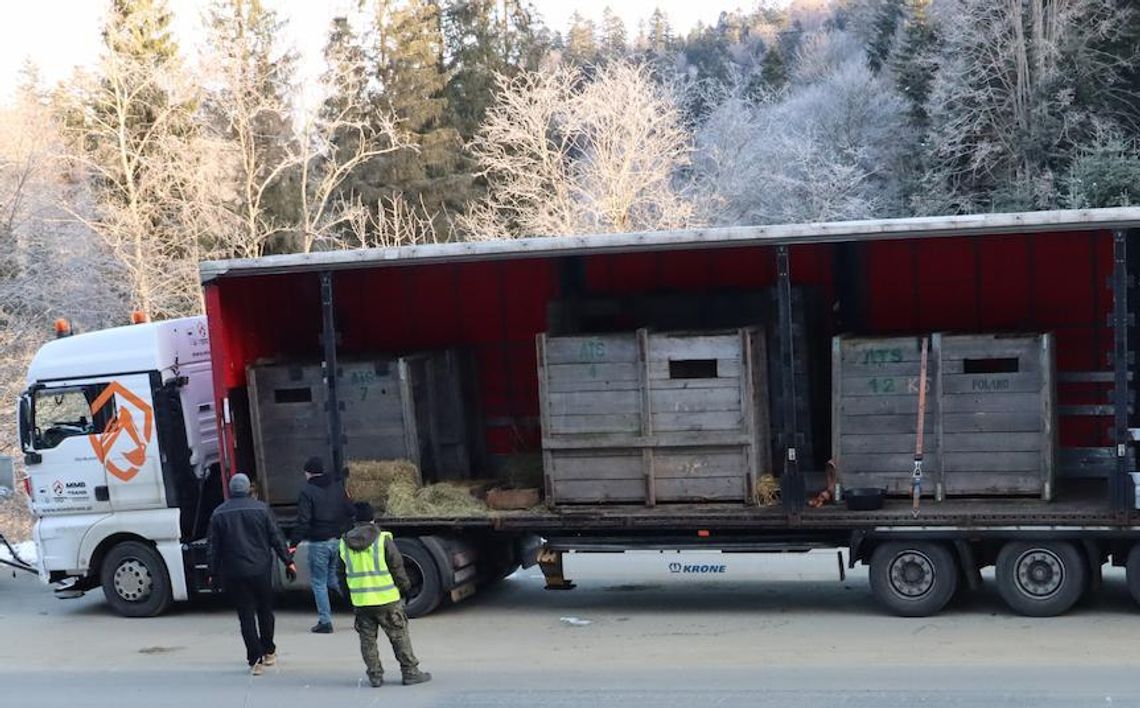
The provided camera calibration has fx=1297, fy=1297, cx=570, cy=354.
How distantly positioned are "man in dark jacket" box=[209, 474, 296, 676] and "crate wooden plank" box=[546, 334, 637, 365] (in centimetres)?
287

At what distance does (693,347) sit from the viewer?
36.2ft

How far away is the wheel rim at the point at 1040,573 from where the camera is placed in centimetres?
1018

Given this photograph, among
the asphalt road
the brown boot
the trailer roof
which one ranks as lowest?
the asphalt road

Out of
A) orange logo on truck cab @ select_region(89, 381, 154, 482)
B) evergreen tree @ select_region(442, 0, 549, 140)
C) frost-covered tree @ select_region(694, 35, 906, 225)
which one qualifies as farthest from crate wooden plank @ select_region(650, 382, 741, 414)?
evergreen tree @ select_region(442, 0, 549, 140)

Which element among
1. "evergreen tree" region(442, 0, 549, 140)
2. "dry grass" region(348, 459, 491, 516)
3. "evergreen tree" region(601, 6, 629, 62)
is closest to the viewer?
"dry grass" region(348, 459, 491, 516)

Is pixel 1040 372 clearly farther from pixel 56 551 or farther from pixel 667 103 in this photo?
pixel 667 103

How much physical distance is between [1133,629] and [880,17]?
51109mm

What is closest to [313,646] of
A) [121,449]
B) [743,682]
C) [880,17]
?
[121,449]

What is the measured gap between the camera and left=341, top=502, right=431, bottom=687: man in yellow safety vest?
8.97 meters

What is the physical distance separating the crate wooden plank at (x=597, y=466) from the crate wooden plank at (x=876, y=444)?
175cm

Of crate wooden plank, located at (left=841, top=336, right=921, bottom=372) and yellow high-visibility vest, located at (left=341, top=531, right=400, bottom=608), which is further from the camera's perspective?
crate wooden plank, located at (left=841, top=336, right=921, bottom=372)

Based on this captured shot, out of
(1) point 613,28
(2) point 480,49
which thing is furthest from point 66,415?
(1) point 613,28

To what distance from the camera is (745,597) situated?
39.3ft

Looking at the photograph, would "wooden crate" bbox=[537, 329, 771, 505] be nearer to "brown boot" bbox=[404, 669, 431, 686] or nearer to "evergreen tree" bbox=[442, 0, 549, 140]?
"brown boot" bbox=[404, 669, 431, 686]
